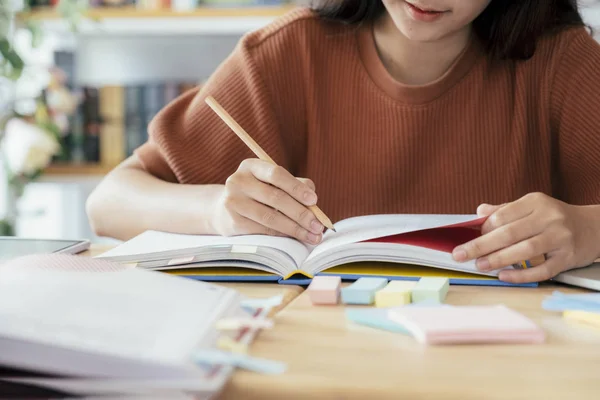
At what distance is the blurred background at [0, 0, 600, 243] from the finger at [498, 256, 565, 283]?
1505 millimetres

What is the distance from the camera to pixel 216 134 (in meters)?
1.33

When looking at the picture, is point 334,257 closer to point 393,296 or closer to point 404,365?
point 393,296

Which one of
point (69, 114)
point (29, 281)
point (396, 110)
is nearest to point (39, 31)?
point (69, 114)

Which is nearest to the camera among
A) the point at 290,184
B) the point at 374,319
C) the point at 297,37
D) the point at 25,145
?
the point at 374,319

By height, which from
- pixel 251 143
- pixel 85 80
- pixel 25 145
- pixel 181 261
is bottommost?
pixel 25 145

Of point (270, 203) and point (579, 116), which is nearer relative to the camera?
point (270, 203)

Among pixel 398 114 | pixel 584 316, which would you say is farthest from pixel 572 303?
pixel 398 114

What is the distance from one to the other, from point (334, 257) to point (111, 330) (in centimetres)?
→ 38

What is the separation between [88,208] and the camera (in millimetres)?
1286

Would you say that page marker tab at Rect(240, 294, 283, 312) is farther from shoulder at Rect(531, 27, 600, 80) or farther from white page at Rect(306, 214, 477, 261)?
shoulder at Rect(531, 27, 600, 80)

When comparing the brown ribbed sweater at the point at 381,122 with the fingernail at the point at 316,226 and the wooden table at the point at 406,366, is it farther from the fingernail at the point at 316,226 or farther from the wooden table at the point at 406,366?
the wooden table at the point at 406,366

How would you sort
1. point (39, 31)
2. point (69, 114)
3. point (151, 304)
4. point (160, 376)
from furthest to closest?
point (69, 114) < point (39, 31) < point (151, 304) < point (160, 376)

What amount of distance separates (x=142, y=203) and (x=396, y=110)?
1.54ft

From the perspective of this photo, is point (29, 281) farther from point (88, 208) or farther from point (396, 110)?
point (396, 110)
